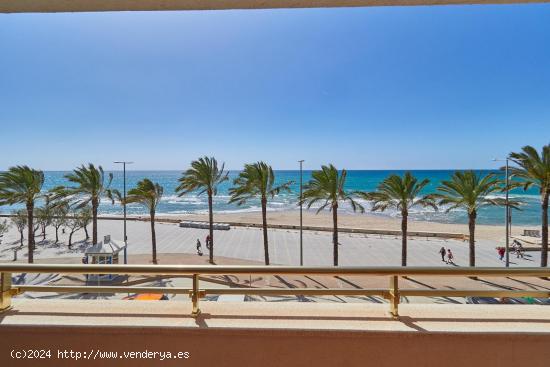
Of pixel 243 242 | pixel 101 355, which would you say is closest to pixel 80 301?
pixel 101 355

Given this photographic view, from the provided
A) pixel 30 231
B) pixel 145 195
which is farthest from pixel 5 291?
pixel 30 231

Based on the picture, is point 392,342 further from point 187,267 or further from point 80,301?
point 80,301

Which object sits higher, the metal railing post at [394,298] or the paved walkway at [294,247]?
the metal railing post at [394,298]

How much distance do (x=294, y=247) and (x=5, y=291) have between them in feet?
77.5

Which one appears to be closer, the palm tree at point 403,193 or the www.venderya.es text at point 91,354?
the www.venderya.es text at point 91,354

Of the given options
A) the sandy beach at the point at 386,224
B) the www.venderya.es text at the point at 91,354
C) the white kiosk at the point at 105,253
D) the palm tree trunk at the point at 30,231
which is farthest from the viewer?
the sandy beach at the point at 386,224

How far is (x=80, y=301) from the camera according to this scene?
2.61 m

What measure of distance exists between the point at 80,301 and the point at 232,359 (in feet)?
5.17

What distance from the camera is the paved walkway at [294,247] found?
21.3 m

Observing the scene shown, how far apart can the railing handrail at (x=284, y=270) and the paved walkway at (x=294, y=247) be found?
18522mm

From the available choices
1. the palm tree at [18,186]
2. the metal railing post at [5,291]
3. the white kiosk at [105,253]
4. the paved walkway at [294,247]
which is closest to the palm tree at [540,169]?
the paved walkway at [294,247]

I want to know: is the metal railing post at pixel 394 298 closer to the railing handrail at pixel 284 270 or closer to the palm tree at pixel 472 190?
the railing handrail at pixel 284 270

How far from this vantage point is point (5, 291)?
236 centimetres

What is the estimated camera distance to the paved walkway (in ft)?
69.8
